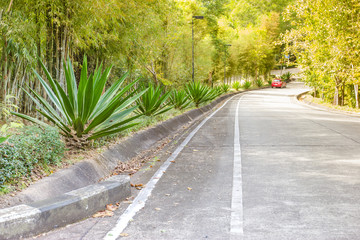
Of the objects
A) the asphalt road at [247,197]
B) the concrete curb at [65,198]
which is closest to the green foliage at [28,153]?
the concrete curb at [65,198]

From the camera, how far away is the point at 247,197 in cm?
468

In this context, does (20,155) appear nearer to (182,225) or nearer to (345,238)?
(182,225)

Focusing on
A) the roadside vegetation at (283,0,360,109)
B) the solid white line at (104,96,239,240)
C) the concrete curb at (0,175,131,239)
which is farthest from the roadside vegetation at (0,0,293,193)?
the roadside vegetation at (283,0,360,109)

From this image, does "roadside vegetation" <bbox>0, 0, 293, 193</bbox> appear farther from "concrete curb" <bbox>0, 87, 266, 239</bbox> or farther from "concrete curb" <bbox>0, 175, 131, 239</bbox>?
"concrete curb" <bbox>0, 175, 131, 239</bbox>

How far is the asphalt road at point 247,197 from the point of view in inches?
141

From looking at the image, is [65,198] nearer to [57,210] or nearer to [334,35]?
[57,210]

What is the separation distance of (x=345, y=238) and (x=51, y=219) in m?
2.69

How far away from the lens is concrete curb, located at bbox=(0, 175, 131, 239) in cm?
332

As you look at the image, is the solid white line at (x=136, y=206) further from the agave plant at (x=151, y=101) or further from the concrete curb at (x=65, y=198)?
the agave plant at (x=151, y=101)

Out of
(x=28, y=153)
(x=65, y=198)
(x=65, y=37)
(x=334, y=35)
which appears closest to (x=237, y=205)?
(x=65, y=198)

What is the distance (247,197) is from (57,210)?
223cm

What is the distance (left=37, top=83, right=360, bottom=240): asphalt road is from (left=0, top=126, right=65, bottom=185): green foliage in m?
0.88

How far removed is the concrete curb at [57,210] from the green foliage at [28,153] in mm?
532

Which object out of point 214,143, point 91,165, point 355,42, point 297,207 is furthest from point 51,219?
point 355,42
